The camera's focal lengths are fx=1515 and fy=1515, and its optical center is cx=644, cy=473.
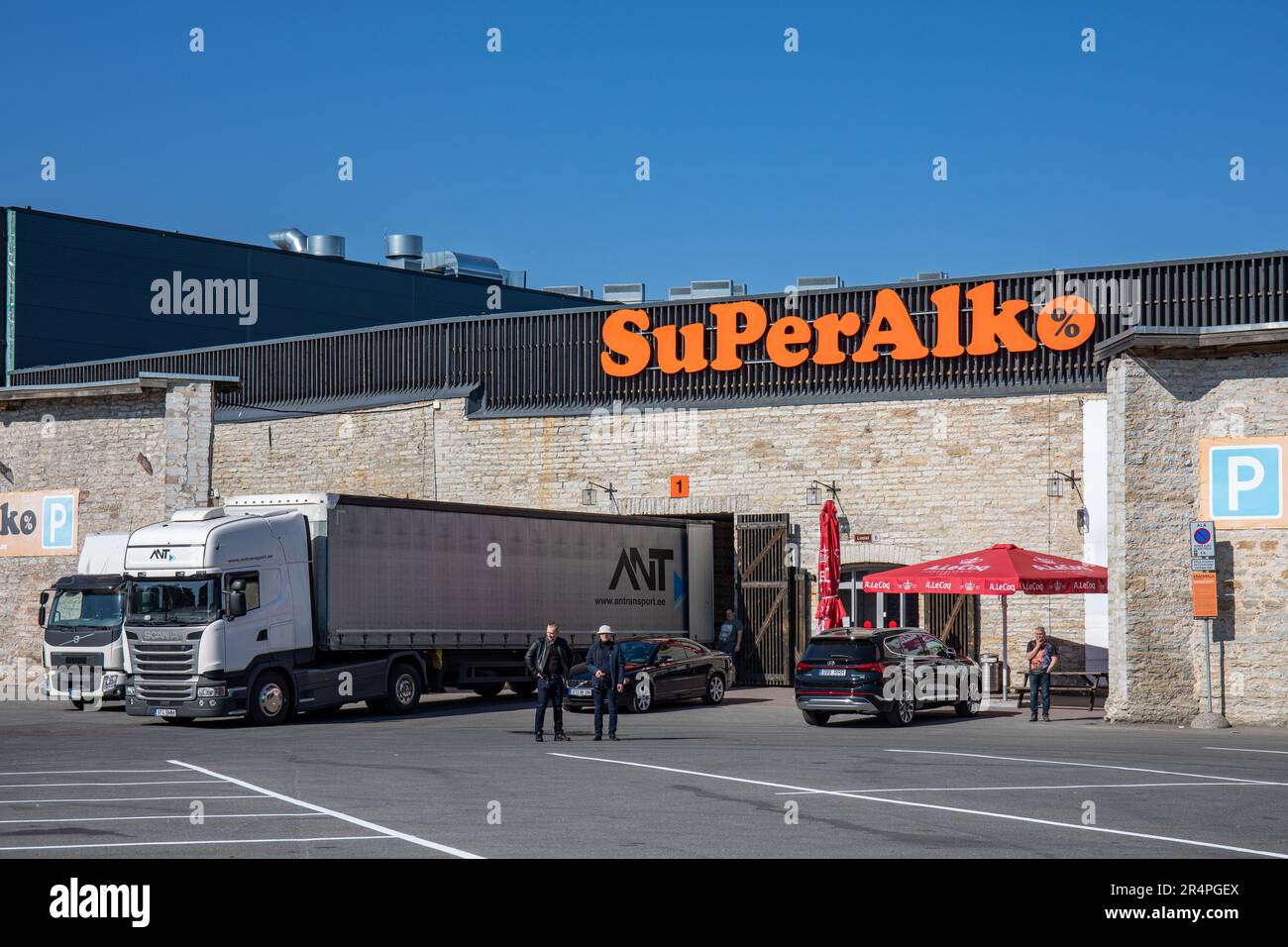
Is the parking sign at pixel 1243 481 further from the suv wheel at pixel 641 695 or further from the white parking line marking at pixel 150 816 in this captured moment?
the white parking line marking at pixel 150 816

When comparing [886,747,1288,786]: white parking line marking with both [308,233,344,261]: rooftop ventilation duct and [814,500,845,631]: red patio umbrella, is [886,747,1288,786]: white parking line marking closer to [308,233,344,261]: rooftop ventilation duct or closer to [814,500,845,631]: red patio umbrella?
[814,500,845,631]: red patio umbrella

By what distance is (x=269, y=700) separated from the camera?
24.3 meters

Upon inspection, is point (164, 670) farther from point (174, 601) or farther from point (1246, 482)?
point (1246, 482)

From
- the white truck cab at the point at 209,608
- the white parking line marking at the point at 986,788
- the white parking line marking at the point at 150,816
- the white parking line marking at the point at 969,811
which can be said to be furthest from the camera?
the white truck cab at the point at 209,608

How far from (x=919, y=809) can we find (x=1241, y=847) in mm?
2998

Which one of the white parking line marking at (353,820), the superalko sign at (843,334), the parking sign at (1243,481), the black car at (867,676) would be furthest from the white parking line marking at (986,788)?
the superalko sign at (843,334)

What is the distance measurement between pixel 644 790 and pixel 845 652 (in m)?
9.72

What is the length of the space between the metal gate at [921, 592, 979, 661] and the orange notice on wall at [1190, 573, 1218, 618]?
873cm

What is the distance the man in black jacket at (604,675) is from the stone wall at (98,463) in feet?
47.3

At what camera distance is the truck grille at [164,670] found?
922 inches

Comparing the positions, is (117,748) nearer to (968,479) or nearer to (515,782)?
(515,782)

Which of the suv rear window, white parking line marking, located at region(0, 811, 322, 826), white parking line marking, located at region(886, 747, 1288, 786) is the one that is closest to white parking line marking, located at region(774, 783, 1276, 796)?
white parking line marking, located at region(886, 747, 1288, 786)
